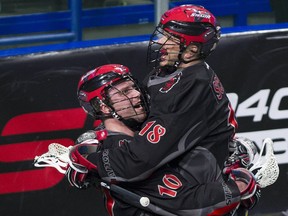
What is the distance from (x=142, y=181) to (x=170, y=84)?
0.45 metres

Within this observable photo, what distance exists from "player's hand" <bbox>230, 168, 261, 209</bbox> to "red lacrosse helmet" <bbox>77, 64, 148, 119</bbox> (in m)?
0.52

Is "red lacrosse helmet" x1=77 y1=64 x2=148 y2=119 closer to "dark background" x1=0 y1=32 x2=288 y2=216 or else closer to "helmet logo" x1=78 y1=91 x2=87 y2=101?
"helmet logo" x1=78 y1=91 x2=87 y2=101

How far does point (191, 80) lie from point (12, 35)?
238 centimetres

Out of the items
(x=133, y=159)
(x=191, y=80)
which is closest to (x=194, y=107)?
(x=191, y=80)

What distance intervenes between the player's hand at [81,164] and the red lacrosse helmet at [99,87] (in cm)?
18

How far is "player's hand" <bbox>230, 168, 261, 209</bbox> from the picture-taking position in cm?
371

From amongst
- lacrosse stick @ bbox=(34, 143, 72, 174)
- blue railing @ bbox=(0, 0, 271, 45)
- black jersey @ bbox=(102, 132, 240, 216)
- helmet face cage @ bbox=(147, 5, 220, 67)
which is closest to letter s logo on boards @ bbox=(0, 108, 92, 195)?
blue railing @ bbox=(0, 0, 271, 45)

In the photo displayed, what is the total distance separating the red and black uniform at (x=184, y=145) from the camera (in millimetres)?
3482

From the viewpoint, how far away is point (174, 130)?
347 centimetres

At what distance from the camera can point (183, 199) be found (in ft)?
11.9

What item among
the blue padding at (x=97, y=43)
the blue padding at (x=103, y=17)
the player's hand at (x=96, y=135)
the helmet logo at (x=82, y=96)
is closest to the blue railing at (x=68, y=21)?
the blue padding at (x=103, y=17)

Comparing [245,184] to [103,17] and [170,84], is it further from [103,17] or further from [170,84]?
[103,17]

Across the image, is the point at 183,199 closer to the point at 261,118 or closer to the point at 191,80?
the point at 191,80

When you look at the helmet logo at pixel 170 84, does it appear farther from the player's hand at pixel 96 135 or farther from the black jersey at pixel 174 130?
the player's hand at pixel 96 135
